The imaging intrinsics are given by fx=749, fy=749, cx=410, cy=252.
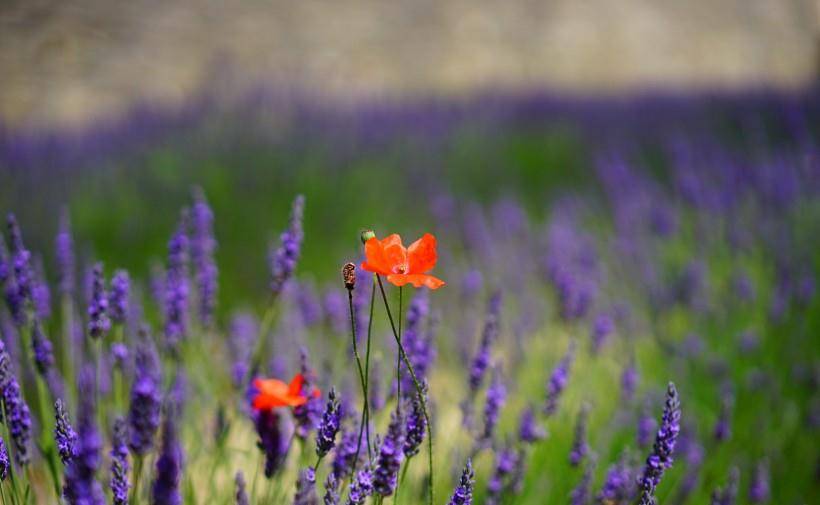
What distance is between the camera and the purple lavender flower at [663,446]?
3.43 ft

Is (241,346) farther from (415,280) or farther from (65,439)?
(415,280)

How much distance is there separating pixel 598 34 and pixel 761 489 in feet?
36.7

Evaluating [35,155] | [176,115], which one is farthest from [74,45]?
[35,155]

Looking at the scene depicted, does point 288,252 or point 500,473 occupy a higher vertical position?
point 288,252

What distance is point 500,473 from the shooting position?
1380 millimetres

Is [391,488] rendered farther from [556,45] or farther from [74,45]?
[556,45]

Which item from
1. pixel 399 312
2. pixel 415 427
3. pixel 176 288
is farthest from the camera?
pixel 176 288

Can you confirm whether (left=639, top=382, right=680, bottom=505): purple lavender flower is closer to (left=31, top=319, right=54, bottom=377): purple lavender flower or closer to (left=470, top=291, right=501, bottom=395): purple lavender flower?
(left=470, top=291, right=501, bottom=395): purple lavender flower

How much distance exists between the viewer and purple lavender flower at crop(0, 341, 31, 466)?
0.98 metres

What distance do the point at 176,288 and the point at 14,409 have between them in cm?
55

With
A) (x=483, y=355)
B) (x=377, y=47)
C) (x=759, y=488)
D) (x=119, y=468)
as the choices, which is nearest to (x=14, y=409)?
(x=119, y=468)

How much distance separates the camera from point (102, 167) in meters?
4.14

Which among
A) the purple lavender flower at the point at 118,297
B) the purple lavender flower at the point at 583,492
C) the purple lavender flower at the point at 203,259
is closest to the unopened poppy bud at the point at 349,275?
the purple lavender flower at the point at 118,297

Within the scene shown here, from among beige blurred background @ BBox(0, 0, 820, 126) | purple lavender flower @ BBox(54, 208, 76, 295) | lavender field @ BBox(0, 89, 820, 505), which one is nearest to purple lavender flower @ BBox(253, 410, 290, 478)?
lavender field @ BBox(0, 89, 820, 505)
